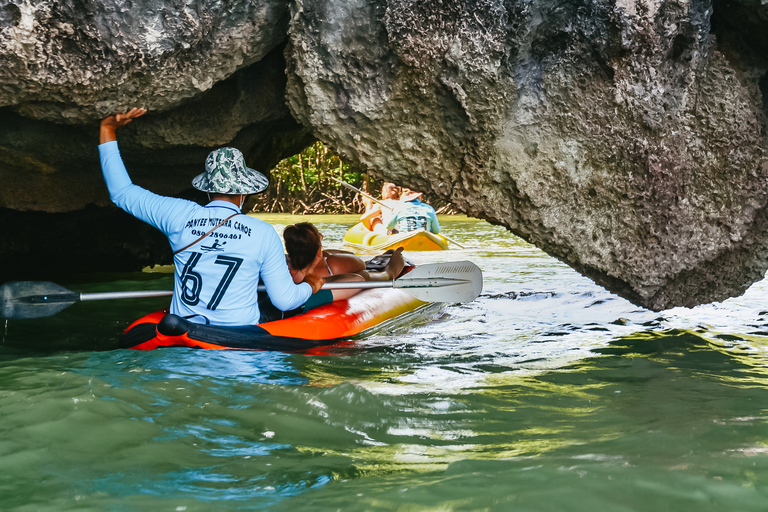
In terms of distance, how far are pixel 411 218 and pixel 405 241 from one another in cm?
94

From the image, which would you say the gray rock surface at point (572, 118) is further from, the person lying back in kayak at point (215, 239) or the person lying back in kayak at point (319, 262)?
the person lying back in kayak at point (319, 262)

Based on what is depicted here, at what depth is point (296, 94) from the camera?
3.90 metres

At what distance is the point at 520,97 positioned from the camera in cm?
375

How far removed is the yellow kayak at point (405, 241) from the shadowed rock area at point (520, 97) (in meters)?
5.61

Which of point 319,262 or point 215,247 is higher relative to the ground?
point 215,247

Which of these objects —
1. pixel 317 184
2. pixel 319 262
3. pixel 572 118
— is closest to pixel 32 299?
pixel 319 262

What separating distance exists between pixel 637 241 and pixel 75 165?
12.6ft

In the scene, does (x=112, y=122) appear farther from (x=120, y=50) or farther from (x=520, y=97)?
(x=520, y=97)

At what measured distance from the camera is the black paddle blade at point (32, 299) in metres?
3.77

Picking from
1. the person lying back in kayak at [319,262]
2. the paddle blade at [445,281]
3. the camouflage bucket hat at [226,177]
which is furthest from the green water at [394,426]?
the camouflage bucket hat at [226,177]

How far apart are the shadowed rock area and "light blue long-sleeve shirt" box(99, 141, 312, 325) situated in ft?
1.66

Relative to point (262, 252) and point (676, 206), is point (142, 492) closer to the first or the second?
point (262, 252)

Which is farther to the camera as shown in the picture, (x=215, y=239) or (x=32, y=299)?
(x=32, y=299)

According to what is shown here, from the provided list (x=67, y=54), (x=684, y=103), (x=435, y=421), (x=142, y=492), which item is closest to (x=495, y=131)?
(x=684, y=103)
